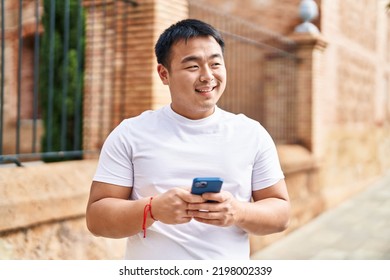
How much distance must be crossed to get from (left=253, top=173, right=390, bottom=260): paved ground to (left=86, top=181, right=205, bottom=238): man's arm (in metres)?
4.11

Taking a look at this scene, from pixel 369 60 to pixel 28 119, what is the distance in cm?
684

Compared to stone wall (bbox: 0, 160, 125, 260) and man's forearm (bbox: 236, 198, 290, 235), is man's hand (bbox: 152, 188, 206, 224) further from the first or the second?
stone wall (bbox: 0, 160, 125, 260)

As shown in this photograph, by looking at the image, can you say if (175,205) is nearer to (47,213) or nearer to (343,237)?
(47,213)

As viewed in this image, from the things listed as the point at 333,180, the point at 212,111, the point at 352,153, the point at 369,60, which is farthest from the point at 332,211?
the point at 212,111

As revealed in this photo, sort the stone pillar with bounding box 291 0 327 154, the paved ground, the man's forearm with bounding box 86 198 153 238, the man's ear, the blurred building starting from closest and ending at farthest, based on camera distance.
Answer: the man's forearm with bounding box 86 198 153 238
the man's ear
the blurred building
the paved ground
the stone pillar with bounding box 291 0 327 154

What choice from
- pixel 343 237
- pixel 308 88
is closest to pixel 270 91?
pixel 308 88

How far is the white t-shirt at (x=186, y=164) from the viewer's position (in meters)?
1.52

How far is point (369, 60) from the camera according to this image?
10828mm

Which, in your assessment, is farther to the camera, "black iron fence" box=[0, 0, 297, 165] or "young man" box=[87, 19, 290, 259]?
"black iron fence" box=[0, 0, 297, 165]

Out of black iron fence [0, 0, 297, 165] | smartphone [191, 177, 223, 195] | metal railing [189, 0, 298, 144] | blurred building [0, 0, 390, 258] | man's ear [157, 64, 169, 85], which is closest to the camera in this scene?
smartphone [191, 177, 223, 195]

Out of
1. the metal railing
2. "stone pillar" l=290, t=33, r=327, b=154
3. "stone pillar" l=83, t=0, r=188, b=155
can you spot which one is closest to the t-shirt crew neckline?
"stone pillar" l=83, t=0, r=188, b=155

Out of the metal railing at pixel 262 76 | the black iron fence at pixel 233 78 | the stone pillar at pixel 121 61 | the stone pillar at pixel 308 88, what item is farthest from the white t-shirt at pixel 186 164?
the stone pillar at pixel 308 88

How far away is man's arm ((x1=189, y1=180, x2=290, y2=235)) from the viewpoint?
1417 millimetres
